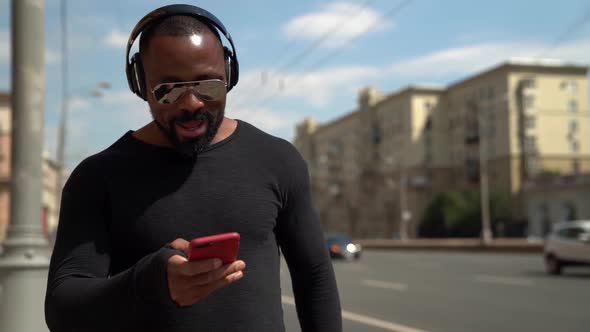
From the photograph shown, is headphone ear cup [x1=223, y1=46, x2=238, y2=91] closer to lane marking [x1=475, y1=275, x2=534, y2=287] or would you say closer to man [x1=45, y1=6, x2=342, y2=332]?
man [x1=45, y1=6, x2=342, y2=332]

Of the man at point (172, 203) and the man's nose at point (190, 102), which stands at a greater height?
the man's nose at point (190, 102)

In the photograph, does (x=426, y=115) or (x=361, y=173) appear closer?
(x=426, y=115)

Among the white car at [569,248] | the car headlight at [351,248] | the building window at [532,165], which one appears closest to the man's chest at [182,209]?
the white car at [569,248]

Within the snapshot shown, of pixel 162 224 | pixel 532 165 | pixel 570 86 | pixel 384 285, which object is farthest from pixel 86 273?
pixel 570 86

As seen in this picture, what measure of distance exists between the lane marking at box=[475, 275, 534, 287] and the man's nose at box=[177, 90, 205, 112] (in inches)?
627

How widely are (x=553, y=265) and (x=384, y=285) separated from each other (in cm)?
616

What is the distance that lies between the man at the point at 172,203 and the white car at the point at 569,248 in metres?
20.3

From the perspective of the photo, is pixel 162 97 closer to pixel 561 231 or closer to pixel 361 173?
pixel 561 231

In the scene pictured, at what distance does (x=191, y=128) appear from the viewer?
5.50 feet

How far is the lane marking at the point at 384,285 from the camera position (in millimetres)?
16391

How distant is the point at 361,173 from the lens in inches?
4621

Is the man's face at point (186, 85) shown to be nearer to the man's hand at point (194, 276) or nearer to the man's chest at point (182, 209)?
the man's chest at point (182, 209)

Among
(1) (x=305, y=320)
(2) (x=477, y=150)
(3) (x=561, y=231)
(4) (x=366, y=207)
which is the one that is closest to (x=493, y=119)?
(2) (x=477, y=150)

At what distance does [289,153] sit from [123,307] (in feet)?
1.68
